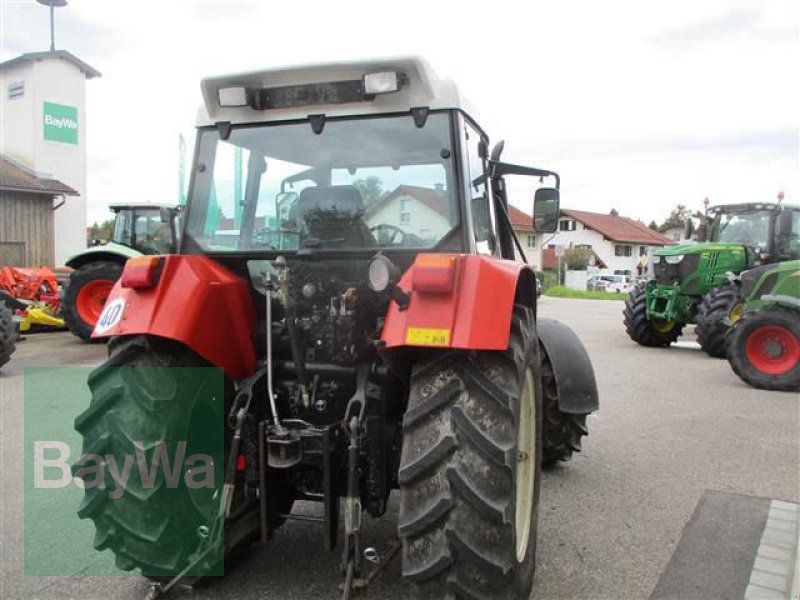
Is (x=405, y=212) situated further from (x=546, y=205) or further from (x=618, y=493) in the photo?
(x=618, y=493)

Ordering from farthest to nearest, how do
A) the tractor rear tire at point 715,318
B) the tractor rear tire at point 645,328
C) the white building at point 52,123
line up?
the white building at point 52,123
the tractor rear tire at point 645,328
the tractor rear tire at point 715,318

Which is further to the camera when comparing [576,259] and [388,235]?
[576,259]

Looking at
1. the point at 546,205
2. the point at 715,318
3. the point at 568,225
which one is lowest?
the point at 715,318

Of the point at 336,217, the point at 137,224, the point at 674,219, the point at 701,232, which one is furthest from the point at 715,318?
the point at 674,219

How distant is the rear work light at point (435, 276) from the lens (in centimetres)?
260

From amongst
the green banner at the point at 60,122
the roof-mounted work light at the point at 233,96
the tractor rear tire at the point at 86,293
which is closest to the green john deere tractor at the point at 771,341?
the roof-mounted work light at the point at 233,96

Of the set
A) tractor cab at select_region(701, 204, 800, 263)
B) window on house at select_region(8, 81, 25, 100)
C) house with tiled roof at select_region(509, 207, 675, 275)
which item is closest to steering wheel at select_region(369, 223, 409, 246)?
tractor cab at select_region(701, 204, 800, 263)

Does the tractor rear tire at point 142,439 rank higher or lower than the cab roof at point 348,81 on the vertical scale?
lower

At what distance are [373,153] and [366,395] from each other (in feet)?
3.75

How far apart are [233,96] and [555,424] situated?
9.93 feet

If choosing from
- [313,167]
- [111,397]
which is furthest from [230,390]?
[313,167]

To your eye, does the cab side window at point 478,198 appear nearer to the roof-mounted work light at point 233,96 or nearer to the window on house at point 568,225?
the roof-mounted work light at point 233,96

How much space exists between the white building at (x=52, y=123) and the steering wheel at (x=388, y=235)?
2473 cm

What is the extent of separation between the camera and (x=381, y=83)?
3.09 meters
